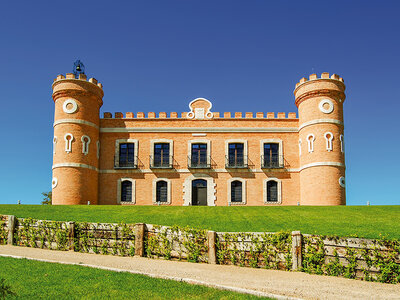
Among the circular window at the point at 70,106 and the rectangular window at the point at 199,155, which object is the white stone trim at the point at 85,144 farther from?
the rectangular window at the point at 199,155

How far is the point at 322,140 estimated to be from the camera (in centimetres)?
2920

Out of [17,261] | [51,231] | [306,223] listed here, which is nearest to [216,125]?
[306,223]

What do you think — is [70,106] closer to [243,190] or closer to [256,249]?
[243,190]

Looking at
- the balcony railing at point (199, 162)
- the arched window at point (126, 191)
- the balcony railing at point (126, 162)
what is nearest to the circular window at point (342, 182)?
the balcony railing at point (199, 162)

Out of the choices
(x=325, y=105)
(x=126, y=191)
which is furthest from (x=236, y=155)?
(x=126, y=191)

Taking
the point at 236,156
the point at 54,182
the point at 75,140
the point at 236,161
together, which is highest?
the point at 75,140

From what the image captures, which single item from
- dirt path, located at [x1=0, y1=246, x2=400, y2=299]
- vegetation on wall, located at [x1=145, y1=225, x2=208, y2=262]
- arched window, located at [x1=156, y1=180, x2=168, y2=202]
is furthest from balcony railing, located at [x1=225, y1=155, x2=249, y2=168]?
dirt path, located at [x1=0, y1=246, x2=400, y2=299]

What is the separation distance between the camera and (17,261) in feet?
38.1

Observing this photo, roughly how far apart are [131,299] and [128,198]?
23.5 m

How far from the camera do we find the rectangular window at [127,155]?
31.8 meters

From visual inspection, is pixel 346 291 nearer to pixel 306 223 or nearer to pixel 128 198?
pixel 306 223

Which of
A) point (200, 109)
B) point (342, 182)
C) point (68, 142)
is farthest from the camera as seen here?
point (200, 109)

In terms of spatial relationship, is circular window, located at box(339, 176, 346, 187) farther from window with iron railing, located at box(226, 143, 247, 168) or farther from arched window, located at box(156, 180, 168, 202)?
arched window, located at box(156, 180, 168, 202)

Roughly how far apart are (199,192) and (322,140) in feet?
31.1
